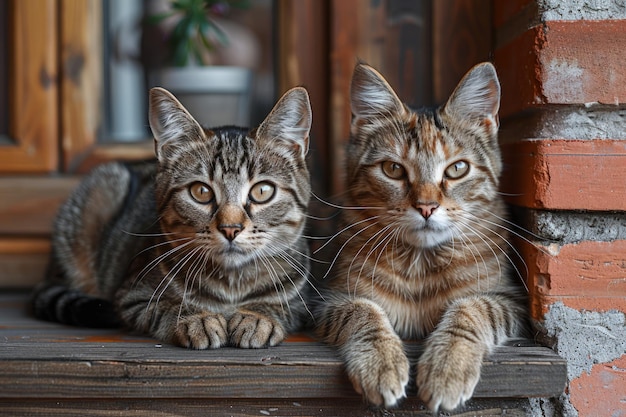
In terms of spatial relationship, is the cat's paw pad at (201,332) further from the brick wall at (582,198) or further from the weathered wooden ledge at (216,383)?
the brick wall at (582,198)

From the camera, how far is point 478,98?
194cm

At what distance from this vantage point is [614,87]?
176cm

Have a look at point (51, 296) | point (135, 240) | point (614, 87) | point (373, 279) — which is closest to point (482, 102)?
point (614, 87)

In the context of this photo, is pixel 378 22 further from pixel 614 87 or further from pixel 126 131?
pixel 126 131

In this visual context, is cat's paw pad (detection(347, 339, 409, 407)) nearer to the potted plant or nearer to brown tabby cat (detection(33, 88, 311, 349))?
brown tabby cat (detection(33, 88, 311, 349))

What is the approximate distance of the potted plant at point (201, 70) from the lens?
270cm

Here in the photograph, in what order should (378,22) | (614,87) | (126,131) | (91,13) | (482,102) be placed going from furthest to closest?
(126,131)
(91,13)
(378,22)
(482,102)
(614,87)

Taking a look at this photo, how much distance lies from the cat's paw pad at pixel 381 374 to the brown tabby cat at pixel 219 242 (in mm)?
287

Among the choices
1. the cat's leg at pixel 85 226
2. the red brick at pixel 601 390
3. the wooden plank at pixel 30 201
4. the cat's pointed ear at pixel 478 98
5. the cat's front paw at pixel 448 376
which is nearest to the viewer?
the cat's front paw at pixel 448 376

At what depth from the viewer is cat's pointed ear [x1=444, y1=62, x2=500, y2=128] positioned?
1.87 metres

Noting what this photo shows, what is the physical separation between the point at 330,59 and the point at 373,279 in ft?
3.18

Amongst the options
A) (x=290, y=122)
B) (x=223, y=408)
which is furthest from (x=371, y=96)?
(x=223, y=408)

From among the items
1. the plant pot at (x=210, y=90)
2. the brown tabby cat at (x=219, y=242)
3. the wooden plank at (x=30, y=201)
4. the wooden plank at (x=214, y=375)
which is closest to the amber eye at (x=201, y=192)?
the brown tabby cat at (x=219, y=242)

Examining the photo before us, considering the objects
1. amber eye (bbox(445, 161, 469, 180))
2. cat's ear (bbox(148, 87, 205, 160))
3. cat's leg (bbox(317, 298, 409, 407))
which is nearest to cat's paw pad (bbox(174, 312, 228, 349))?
cat's leg (bbox(317, 298, 409, 407))
